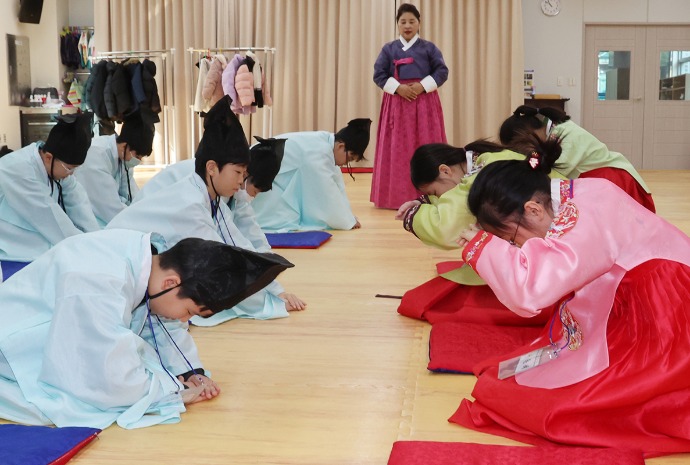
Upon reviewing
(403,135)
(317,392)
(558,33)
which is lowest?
(317,392)

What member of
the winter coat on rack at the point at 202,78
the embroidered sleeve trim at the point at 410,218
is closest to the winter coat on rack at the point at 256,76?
the winter coat on rack at the point at 202,78

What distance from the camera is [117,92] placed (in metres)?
8.60

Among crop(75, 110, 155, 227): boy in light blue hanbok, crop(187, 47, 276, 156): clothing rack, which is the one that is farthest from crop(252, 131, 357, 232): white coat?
crop(187, 47, 276, 156): clothing rack

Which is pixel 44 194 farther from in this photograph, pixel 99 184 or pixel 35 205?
pixel 99 184

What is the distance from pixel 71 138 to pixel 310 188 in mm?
1842

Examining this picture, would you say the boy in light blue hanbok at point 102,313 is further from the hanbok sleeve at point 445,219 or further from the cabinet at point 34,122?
the cabinet at point 34,122

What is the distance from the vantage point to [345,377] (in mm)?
2684

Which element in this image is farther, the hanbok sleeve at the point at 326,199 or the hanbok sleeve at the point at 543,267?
the hanbok sleeve at the point at 326,199

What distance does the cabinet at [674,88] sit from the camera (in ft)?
33.7

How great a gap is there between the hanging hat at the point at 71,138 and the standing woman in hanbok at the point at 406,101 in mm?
2831

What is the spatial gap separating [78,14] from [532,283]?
9669mm

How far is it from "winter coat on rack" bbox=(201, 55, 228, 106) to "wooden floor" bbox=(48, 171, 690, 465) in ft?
15.9

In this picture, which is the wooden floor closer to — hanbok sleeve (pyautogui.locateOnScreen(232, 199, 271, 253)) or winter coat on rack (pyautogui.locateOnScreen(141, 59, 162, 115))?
hanbok sleeve (pyautogui.locateOnScreen(232, 199, 271, 253))

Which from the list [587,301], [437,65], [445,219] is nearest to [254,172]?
[445,219]
